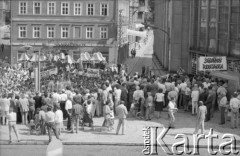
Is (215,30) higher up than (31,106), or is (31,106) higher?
(215,30)

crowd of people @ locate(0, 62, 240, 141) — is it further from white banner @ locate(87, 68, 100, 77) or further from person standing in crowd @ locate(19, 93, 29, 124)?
white banner @ locate(87, 68, 100, 77)

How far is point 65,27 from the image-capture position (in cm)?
5922

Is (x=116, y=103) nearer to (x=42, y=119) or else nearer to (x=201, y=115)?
(x=42, y=119)

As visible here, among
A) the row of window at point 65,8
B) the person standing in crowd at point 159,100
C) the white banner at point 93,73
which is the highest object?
the row of window at point 65,8

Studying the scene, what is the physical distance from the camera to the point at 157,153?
1859cm

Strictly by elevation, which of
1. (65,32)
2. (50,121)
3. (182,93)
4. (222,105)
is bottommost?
(50,121)

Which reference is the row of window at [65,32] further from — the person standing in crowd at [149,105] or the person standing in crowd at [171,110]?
the person standing in crowd at [171,110]

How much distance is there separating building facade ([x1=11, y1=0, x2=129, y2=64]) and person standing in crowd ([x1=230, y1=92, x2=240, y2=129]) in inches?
1445

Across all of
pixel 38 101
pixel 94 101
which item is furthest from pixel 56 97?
pixel 94 101

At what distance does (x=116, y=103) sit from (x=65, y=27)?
36.1 meters

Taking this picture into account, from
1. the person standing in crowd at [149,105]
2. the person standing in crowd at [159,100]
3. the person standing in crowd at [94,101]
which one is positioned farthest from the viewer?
the person standing in crowd at [159,100]

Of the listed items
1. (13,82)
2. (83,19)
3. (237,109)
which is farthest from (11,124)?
(83,19)

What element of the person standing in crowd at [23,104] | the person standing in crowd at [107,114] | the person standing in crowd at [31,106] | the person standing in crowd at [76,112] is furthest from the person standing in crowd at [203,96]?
the person standing in crowd at [23,104]

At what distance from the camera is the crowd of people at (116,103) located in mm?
20828
